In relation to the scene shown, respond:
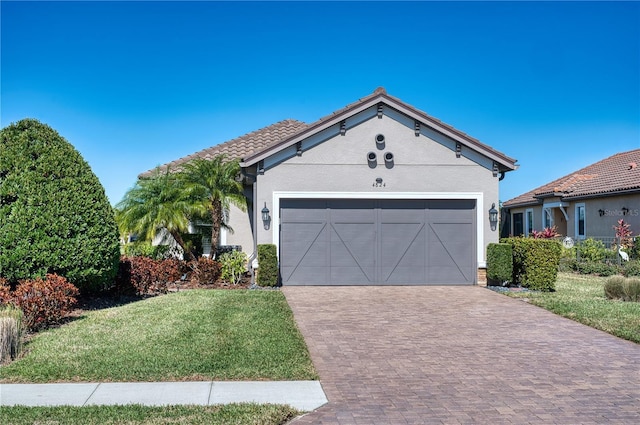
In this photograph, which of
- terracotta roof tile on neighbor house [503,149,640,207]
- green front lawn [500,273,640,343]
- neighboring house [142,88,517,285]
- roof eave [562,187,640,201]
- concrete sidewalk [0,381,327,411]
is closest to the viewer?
concrete sidewalk [0,381,327,411]

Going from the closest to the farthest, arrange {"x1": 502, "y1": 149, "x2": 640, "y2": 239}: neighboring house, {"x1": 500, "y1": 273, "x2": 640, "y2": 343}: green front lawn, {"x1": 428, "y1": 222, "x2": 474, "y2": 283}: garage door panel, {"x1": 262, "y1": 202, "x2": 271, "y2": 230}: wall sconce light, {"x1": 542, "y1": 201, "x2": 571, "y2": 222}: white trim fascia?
{"x1": 500, "y1": 273, "x2": 640, "y2": 343}: green front lawn → {"x1": 262, "y1": 202, "x2": 271, "y2": 230}: wall sconce light → {"x1": 428, "y1": 222, "x2": 474, "y2": 283}: garage door panel → {"x1": 502, "y1": 149, "x2": 640, "y2": 239}: neighboring house → {"x1": 542, "y1": 201, "x2": 571, "y2": 222}: white trim fascia

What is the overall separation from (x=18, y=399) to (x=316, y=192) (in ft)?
38.2

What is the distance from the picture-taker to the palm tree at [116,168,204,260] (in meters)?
17.5

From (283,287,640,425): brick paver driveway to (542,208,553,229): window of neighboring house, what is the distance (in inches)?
692

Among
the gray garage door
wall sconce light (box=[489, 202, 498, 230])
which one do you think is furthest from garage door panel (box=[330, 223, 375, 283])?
wall sconce light (box=[489, 202, 498, 230])

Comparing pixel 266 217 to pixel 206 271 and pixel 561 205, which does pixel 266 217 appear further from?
pixel 561 205

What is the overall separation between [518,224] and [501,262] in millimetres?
19582

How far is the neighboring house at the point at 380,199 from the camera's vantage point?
681 inches

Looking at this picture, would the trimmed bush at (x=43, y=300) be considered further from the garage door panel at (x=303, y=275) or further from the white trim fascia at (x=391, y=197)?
the garage door panel at (x=303, y=275)

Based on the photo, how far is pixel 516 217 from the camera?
35.1 meters

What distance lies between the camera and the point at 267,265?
54.2 feet

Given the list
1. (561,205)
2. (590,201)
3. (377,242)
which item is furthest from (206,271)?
(561,205)

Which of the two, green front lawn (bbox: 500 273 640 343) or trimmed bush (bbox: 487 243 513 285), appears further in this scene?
trimmed bush (bbox: 487 243 513 285)

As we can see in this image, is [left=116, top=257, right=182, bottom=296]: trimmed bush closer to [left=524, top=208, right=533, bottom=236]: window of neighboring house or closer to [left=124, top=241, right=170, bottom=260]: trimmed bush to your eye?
[left=124, top=241, right=170, bottom=260]: trimmed bush
